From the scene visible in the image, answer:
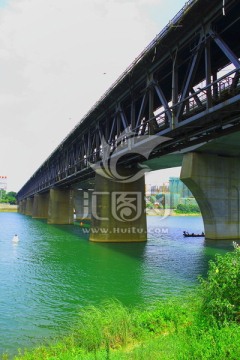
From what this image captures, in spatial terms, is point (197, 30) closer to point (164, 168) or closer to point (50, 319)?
point (50, 319)

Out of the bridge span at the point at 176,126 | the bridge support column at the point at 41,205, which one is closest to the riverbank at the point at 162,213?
the bridge support column at the point at 41,205

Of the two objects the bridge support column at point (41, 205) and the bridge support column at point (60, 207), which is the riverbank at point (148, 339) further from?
the bridge support column at point (41, 205)

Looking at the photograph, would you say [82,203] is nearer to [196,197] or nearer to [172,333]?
[196,197]

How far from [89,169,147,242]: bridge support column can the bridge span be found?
0.35 feet

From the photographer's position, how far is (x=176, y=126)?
18312mm

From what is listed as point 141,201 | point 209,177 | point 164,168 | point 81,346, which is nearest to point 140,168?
point 141,201

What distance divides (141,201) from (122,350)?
91.5 feet

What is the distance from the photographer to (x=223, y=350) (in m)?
5.84

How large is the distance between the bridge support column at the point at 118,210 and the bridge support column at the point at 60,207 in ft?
116

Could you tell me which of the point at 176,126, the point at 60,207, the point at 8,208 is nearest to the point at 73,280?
the point at 176,126

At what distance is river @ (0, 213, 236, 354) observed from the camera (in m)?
11.4

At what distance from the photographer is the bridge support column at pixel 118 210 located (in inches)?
1356

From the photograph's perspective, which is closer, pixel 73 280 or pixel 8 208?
pixel 73 280

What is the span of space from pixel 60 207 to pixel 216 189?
4367 centimetres
